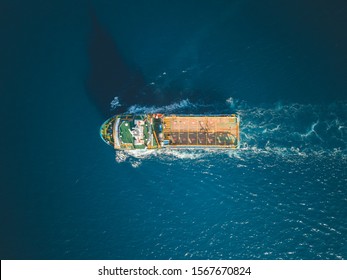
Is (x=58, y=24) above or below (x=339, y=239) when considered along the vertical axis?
above

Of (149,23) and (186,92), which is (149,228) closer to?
(186,92)

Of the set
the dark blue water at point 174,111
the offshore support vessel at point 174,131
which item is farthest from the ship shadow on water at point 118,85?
the offshore support vessel at point 174,131

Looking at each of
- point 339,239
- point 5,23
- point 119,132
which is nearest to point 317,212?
point 339,239

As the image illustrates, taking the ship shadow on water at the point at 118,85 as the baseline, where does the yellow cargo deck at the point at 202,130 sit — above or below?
below

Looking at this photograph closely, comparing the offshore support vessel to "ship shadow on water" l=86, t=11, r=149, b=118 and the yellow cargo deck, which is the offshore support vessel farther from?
"ship shadow on water" l=86, t=11, r=149, b=118

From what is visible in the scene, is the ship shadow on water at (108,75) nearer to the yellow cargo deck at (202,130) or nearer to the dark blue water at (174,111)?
the dark blue water at (174,111)

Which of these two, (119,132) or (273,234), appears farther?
(119,132)

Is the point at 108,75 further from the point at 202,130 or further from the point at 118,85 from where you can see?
the point at 202,130
